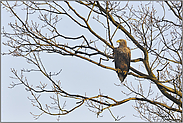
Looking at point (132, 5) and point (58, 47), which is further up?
point (132, 5)

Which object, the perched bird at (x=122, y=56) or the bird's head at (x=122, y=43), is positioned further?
the bird's head at (x=122, y=43)

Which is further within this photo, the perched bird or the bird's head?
the bird's head

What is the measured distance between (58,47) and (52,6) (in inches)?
60.9

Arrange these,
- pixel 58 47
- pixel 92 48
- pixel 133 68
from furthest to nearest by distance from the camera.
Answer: pixel 133 68
pixel 92 48
pixel 58 47

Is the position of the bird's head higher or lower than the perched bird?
higher

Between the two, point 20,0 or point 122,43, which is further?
point 122,43

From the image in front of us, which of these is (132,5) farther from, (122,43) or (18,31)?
(18,31)

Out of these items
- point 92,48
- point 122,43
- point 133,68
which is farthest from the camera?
point 122,43

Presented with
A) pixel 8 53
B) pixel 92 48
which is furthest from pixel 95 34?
pixel 8 53

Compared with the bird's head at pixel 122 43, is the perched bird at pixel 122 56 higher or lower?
lower

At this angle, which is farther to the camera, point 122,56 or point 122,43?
point 122,43

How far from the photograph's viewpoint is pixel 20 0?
5562 mm

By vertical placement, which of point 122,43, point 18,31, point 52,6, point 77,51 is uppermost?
point 52,6

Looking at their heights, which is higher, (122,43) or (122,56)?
(122,43)
